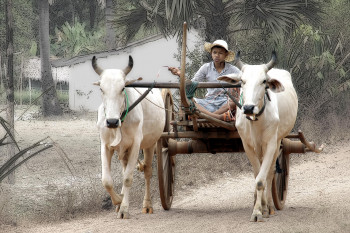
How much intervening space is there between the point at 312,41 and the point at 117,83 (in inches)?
410

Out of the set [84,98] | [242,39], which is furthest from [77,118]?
[242,39]

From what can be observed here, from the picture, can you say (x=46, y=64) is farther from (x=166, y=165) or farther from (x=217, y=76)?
(x=217, y=76)

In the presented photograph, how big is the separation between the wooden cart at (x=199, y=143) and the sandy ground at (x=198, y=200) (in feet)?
1.03

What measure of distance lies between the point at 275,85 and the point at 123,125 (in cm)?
164

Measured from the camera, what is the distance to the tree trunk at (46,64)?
25156 millimetres

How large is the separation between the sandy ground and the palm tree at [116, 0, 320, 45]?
2759 mm

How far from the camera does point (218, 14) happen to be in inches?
561

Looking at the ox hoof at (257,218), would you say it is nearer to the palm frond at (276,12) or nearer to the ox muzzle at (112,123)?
the ox muzzle at (112,123)

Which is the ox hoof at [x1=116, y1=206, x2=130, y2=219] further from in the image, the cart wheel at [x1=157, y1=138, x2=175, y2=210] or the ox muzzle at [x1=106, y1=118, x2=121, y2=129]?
the ox muzzle at [x1=106, y1=118, x2=121, y2=129]

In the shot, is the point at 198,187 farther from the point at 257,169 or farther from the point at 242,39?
the point at 242,39

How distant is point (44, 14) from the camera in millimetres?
25219

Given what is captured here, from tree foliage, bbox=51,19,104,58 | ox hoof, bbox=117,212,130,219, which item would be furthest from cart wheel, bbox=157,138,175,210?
tree foliage, bbox=51,19,104,58

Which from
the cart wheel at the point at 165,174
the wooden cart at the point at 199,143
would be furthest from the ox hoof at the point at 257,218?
the cart wheel at the point at 165,174

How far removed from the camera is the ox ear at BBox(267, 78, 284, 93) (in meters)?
6.99
